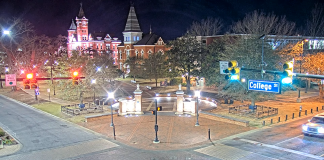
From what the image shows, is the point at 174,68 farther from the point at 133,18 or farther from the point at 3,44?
the point at 133,18

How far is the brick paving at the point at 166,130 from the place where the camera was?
19.7m

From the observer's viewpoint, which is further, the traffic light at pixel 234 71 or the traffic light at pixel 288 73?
the traffic light at pixel 234 71

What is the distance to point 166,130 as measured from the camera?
76.0 feet

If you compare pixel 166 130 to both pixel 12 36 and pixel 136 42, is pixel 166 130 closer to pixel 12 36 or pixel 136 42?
pixel 12 36

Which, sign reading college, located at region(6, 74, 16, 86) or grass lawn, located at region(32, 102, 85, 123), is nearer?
sign reading college, located at region(6, 74, 16, 86)

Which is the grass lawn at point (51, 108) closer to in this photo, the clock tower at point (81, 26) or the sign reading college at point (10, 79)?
the sign reading college at point (10, 79)

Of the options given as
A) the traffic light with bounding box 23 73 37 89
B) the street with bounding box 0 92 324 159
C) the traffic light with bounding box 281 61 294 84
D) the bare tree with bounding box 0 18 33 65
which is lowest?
the street with bounding box 0 92 324 159

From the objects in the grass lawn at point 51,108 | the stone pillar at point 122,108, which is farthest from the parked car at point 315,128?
the grass lawn at point 51,108

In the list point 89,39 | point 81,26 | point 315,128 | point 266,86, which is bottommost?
point 315,128

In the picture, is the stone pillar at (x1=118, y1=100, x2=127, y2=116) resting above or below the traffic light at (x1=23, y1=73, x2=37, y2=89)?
below

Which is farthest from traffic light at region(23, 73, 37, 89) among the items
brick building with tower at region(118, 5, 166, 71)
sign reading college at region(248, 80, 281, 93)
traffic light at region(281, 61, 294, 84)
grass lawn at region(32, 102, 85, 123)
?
brick building with tower at region(118, 5, 166, 71)

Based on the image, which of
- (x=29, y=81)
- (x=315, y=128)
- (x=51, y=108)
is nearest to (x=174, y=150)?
(x=315, y=128)

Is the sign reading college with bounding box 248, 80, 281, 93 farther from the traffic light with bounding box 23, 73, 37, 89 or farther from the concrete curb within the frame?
the concrete curb

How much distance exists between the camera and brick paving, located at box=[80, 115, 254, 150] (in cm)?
1971
